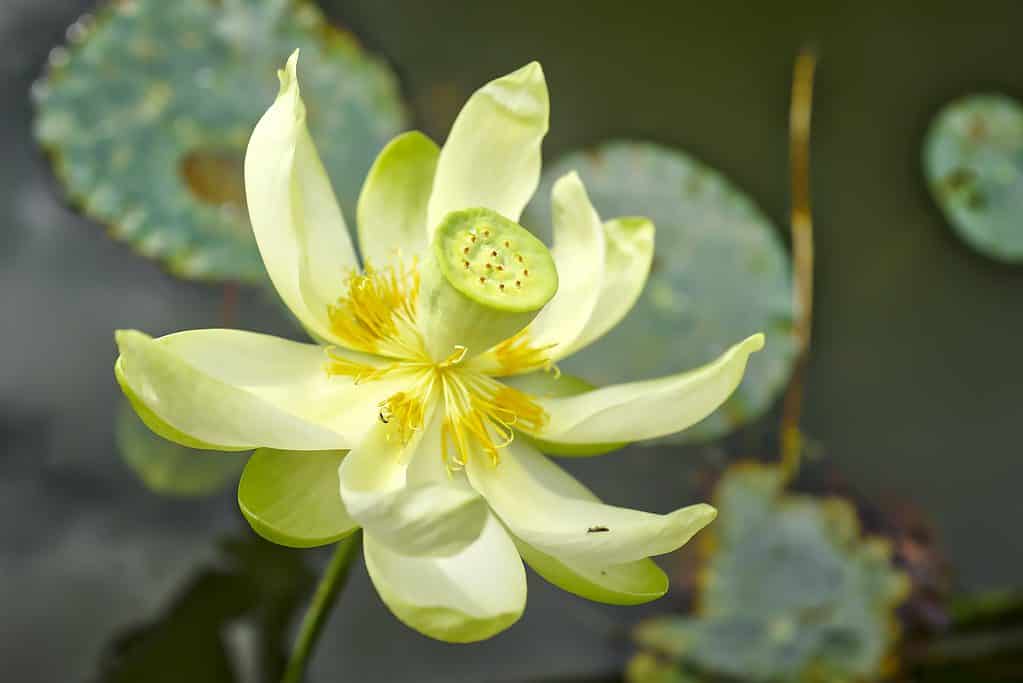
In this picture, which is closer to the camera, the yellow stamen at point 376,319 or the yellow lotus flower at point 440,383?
the yellow lotus flower at point 440,383

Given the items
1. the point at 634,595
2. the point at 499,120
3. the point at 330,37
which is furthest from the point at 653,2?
the point at 634,595

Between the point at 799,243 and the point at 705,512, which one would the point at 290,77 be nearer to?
the point at 705,512

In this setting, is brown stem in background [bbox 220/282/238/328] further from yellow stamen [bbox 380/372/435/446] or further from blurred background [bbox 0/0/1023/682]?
yellow stamen [bbox 380/372/435/446]

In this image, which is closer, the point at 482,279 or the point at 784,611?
the point at 482,279

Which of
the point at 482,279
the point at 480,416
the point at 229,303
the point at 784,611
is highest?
the point at 482,279

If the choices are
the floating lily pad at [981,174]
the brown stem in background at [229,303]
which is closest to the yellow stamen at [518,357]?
the brown stem in background at [229,303]

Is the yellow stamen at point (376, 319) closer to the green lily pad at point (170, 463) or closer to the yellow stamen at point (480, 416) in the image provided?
the yellow stamen at point (480, 416)

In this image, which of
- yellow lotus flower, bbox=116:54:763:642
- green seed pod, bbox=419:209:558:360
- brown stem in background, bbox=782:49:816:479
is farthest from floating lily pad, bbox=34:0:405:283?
brown stem in background, bbox=782:49:816:479

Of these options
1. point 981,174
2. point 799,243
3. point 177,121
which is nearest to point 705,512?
point 177,121
